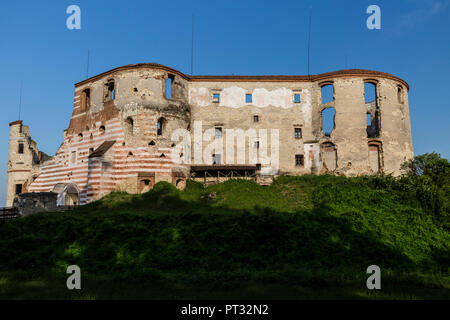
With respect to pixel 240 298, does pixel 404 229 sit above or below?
above

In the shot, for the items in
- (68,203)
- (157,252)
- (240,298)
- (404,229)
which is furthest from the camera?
A: (68,203)

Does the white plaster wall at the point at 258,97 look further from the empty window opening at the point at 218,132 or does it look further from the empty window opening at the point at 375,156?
the empty window opening at the point at 375,156

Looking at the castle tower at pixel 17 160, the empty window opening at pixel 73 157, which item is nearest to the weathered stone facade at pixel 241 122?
the empty window opening at pixel 73 157

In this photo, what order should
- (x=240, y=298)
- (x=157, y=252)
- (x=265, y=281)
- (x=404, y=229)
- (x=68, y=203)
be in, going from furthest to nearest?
1. (x=68, y=203)
2. (x=404, y=229)
3. (x=157, y=252)
4. (x=265, y=281)
5. (x=240, y=298)

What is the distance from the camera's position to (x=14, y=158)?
31.9 meters

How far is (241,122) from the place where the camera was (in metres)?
28.5

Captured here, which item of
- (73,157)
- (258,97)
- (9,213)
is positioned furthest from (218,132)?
(9,213)

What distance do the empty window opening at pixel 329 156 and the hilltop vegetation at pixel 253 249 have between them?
27.7ft

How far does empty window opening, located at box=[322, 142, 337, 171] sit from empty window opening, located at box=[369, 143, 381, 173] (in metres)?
3.12

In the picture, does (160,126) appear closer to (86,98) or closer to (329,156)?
(86,98)

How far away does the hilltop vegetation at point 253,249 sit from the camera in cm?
868
